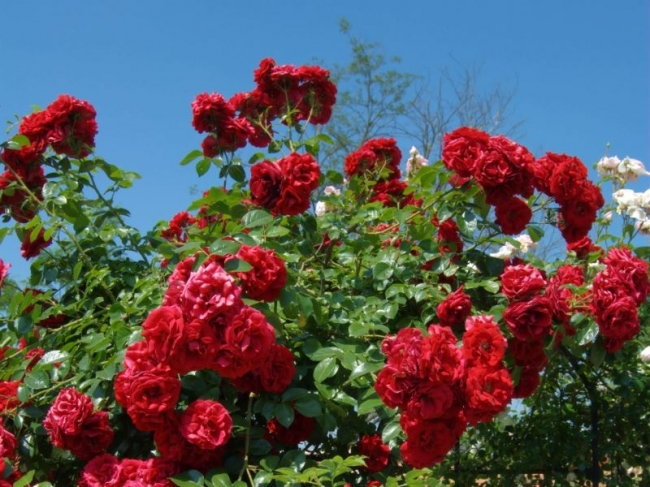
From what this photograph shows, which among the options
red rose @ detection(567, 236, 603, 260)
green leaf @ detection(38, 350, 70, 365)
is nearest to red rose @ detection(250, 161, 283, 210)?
green leaf @ detection(38, 350, 70, 365)

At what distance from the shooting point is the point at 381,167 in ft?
11.3

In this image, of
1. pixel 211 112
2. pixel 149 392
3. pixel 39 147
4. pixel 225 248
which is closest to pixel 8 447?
pixel 149 392

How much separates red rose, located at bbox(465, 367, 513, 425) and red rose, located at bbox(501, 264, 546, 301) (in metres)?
0.39

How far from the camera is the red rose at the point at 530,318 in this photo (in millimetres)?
2107

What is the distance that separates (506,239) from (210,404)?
3.58ft

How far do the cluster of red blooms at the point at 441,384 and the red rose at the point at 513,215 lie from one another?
742mm

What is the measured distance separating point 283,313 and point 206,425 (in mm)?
503

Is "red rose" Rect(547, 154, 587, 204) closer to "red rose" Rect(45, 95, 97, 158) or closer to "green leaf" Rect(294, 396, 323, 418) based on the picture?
"green leaf" Rect(294, 396, 323, 418)

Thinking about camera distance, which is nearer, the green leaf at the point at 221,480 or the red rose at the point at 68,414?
the green leaf at the point at 221,480

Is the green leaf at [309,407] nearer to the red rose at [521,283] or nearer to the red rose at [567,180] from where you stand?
the red rose at [521,283]

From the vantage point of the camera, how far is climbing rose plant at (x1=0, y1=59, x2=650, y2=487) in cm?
185

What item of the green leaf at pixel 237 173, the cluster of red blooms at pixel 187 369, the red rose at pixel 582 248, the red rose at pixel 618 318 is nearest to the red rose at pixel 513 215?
the red rose at pixel 618 318

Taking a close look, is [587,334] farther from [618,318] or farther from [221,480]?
[221,480]

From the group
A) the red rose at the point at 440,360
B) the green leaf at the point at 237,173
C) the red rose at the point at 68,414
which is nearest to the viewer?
the red rose at the point at 440,360
